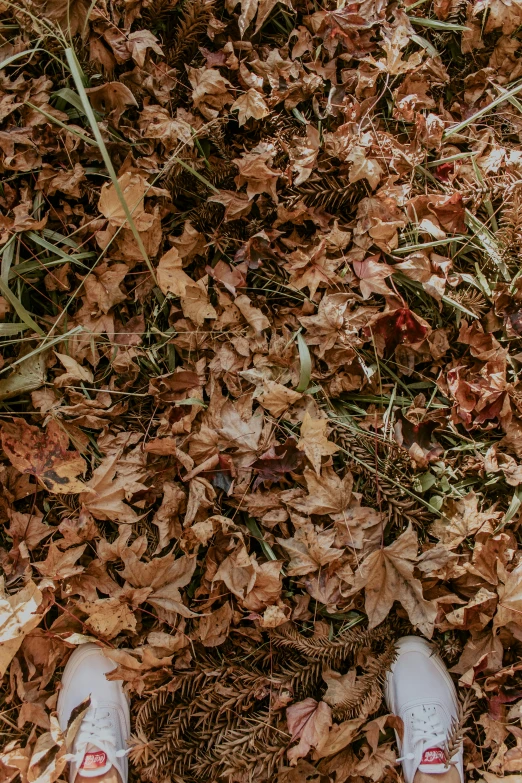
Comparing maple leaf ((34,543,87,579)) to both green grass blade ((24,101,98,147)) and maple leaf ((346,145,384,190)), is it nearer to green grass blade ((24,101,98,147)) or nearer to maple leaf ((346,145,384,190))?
green grass blade ((24,101,98,147))

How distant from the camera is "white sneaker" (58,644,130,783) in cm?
135

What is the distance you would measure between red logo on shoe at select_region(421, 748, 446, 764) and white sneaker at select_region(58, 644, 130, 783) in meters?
0.71

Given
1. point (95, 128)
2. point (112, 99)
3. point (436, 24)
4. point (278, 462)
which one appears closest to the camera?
point (95, 128)

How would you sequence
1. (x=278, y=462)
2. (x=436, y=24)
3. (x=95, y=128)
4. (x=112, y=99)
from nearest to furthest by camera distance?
(x=95, y=128) → (x=278, y=462) → (x=112, y=99) → (x=436, y=24)

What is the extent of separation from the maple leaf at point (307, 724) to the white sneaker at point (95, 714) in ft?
1.30

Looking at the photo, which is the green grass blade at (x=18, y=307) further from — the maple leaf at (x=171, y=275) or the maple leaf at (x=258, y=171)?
the maple leaf at (x=258, y=171)

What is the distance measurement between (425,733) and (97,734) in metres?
0.78

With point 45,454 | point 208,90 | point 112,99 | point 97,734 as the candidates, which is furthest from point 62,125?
point 97,734

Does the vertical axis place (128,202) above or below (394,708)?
above

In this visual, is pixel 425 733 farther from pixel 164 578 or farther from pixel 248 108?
pixel 248 108

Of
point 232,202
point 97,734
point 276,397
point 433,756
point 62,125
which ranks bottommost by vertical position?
point 433,756

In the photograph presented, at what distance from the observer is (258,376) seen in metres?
1.46

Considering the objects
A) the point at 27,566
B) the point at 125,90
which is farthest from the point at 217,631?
the point at 125,90

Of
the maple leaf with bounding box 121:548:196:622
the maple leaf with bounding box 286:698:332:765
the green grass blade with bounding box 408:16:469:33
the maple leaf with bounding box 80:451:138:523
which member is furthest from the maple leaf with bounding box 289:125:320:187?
the maple leaf with bounding box 286:698:332:765
